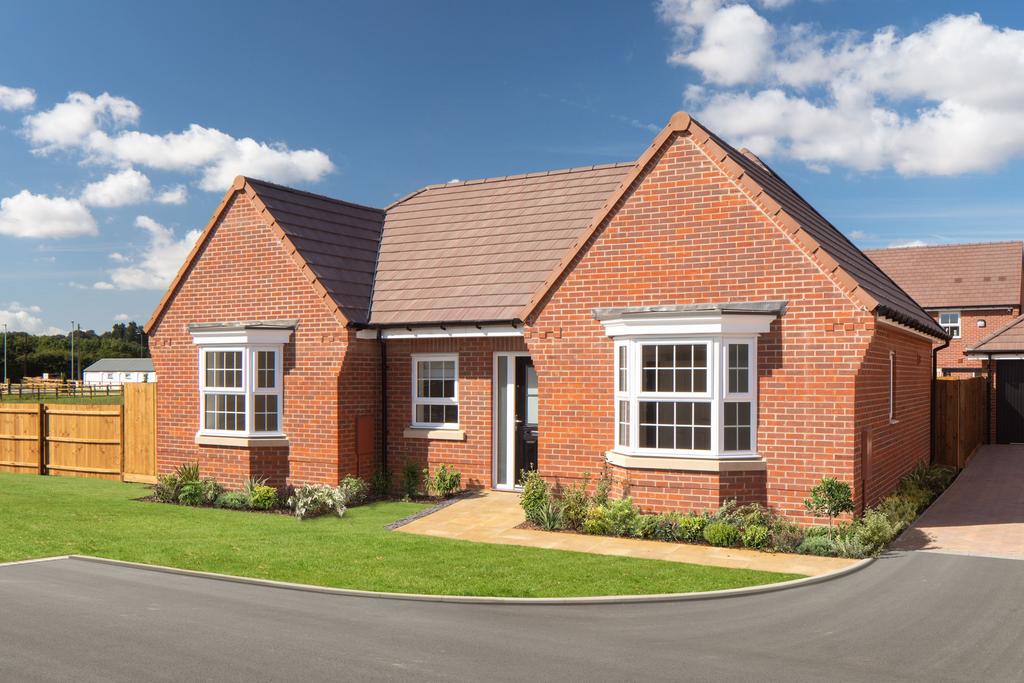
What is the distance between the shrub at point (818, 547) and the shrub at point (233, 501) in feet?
30.6

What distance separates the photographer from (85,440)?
19.1 meters

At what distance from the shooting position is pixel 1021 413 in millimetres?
24969

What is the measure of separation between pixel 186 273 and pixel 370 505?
628 cm

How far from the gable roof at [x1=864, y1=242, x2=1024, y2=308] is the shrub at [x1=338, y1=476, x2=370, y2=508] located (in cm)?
2905

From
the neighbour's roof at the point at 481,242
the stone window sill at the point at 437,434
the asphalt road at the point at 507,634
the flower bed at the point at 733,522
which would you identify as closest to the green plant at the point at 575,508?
the flower bed at the point at 733,522

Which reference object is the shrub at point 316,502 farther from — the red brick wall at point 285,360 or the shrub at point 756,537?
the shrub at point 756,537

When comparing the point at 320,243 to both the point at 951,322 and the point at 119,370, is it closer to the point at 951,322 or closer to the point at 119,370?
the point at 951,322

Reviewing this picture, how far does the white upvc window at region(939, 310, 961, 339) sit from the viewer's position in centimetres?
→ 3516

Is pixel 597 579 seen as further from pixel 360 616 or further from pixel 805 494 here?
pixel 805 494

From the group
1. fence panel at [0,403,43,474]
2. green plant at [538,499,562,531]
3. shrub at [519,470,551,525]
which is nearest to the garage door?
shrub at [519,470,551,525]

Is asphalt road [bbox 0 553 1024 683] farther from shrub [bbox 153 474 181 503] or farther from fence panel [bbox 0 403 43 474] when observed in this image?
fence panel [bbox 0 403 43 474]

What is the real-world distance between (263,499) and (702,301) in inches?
324

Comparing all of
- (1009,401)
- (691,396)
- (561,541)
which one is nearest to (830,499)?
(691,396)

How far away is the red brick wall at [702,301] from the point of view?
35.9 ft
